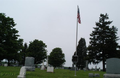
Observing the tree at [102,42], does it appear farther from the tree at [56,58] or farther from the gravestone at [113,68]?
the tree at [56,58]

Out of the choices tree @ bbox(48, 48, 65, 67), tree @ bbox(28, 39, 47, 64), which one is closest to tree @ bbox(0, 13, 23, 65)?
tree @ bbox(28, 39, 47, 64)

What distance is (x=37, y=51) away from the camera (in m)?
53.1

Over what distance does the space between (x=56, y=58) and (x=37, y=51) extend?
1253cm

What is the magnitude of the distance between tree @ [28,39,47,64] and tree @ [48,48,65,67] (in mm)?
9112

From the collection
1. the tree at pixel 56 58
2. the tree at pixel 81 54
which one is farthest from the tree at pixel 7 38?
the tree at pixel 56 58

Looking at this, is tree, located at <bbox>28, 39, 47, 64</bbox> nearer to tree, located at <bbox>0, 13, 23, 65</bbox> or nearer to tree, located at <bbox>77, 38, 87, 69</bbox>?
tree, located at <bbox>77, 38, 87, 69</bbox>

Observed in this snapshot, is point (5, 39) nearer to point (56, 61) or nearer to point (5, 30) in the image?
point (5, 30)

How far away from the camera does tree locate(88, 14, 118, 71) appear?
31.9 metres

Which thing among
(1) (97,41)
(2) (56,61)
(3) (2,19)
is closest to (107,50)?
(1) (97,41)

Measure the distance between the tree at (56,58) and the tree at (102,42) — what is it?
29327mm

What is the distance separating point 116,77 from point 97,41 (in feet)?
87.7

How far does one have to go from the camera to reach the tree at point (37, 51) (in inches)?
2037

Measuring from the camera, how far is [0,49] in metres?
26.9

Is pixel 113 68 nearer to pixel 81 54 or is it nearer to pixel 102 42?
pixel 102 42
